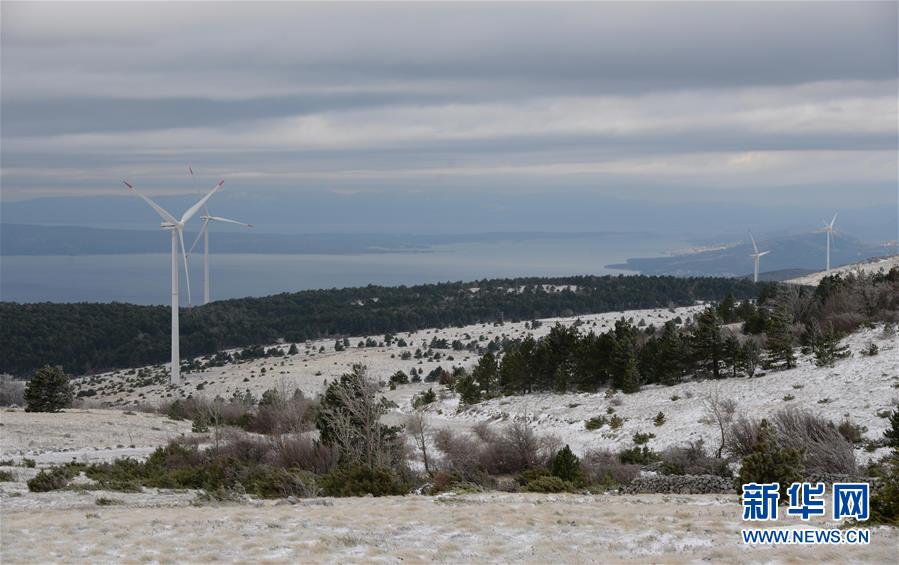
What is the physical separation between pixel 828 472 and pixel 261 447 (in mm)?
17065

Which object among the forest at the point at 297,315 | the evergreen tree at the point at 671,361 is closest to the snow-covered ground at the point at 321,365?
the forest at the point at 297,315

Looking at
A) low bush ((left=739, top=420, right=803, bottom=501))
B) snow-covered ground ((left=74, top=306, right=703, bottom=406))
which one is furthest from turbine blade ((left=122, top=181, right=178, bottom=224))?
low bush ((left=739, top=420, right=803, bottom=501))

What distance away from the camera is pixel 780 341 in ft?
107

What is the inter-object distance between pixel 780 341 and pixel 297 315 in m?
64.7

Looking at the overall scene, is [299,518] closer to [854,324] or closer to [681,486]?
[681,486]

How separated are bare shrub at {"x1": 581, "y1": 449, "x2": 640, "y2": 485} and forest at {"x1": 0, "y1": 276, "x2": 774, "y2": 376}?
58.4m

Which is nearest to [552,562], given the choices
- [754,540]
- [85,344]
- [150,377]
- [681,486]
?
[754,540]

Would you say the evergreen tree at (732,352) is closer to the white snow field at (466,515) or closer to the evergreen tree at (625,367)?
the white snow field at (466,515)

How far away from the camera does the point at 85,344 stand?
249ft

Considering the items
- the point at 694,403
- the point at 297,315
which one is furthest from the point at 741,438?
the point at 297,315

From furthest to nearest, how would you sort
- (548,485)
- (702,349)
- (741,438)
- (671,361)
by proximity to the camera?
(671,361), (702,349), (741,438), (548,485)

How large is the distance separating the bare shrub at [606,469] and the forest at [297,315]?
5836 centimetres

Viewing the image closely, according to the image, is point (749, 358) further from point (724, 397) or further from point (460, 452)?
point (460, 452)

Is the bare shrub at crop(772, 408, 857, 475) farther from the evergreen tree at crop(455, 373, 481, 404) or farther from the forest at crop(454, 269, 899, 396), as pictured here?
the evergreen tree at crop(455, 373, 481, 404)
